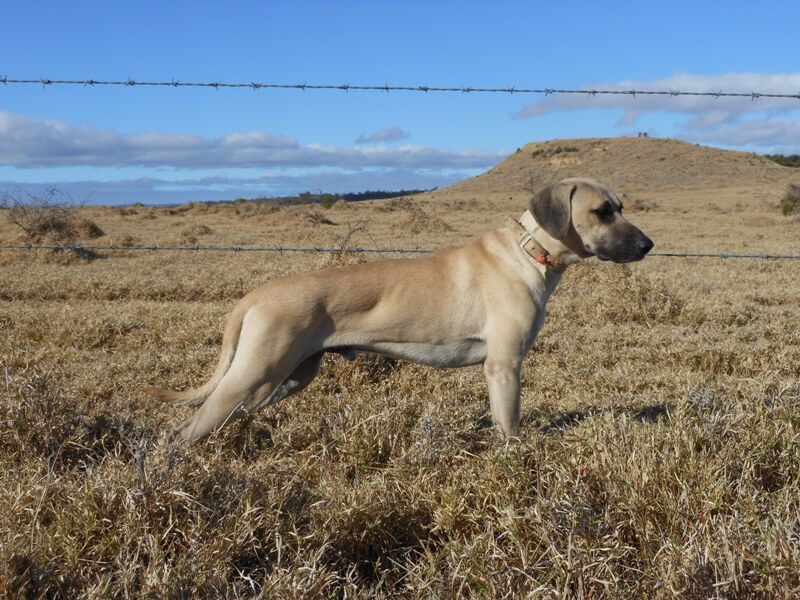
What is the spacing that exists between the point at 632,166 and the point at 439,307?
81.8 meters

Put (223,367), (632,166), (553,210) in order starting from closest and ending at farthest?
(223,367) < (553,210) < (632,166)

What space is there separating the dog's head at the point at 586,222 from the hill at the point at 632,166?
206 feet

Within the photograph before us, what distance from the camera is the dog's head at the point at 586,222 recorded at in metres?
4.73

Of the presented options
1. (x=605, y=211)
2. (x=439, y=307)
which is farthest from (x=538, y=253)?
(x=439, y=307)

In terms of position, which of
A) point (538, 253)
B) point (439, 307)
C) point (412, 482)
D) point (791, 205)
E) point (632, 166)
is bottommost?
point (412, 482)

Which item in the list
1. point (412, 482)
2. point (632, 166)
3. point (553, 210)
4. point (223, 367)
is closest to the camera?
point (412, 482)

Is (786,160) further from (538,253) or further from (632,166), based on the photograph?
(538,253)

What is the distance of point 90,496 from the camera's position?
3.13 m

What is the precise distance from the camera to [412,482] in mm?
3781

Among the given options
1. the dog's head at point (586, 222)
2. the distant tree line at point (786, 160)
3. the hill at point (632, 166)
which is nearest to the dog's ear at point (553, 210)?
the dog's head at point (586, 222)

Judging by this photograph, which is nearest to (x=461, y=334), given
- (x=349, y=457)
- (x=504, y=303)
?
(x=504, y=303)

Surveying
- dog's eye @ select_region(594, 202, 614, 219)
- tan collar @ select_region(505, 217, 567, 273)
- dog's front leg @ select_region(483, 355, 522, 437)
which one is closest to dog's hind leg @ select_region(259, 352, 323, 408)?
dog's front leg @ select_region(483, 355, 522, 437)

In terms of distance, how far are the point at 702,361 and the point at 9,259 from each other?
41.4ft

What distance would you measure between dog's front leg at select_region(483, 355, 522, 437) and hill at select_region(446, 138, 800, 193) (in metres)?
63.4
